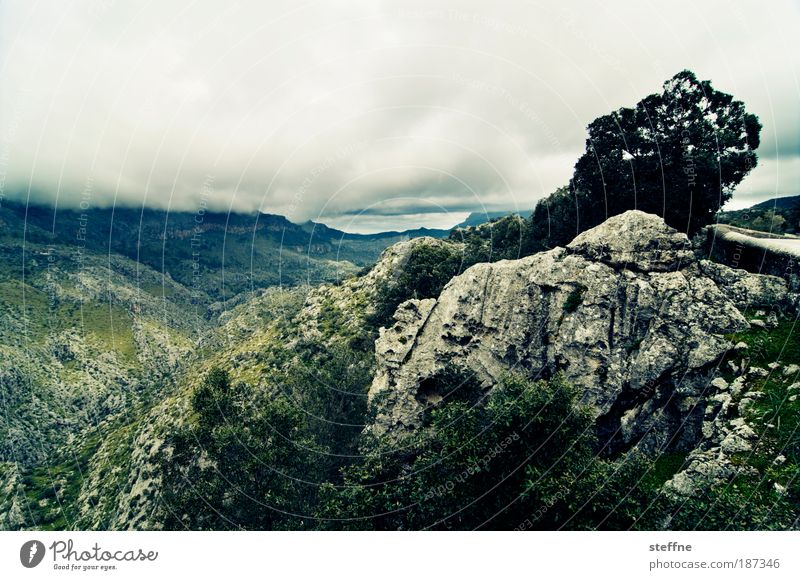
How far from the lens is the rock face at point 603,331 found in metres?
23.3

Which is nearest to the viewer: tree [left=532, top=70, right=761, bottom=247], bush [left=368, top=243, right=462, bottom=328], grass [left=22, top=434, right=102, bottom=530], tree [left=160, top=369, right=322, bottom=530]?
tree [left=160, top=369, right=322, bottom=530]

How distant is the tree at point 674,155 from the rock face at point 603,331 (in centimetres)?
858

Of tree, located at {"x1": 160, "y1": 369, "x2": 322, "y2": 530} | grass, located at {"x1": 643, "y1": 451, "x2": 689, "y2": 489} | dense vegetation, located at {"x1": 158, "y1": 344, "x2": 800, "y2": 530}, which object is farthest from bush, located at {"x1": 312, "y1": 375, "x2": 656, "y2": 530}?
tree, located at {"x1": 160, "y1": 369, "x2": 322, "y2": 530}

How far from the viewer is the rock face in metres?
23.3

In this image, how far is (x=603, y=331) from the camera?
27.2 meters

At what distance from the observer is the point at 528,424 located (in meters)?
19.1

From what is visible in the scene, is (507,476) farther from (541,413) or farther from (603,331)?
(603,331)

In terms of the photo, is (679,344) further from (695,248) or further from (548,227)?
(548,227)

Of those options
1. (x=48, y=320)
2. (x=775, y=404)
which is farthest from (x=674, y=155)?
(x=48, y=320)

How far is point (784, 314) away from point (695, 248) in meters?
10.5

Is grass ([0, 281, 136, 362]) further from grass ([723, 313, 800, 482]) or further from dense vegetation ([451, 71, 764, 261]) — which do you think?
grass ([723, 313, 800, 482])
